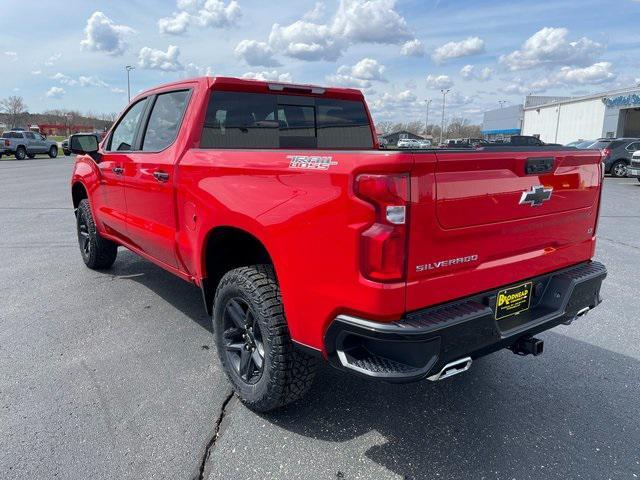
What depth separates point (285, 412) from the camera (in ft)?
9.66

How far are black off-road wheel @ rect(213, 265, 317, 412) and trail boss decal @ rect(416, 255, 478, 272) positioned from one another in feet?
2.75

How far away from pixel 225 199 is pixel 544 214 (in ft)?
5.86

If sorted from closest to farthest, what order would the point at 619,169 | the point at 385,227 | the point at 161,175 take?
the point at 385,227
the point at 161,175
the point at 619,169

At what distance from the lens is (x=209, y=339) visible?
3.95 metres

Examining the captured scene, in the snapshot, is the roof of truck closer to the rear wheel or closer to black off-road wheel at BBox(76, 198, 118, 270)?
black off-road wheel at BBox(76, 198, 118, 270)

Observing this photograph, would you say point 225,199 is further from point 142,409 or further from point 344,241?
point 142,409

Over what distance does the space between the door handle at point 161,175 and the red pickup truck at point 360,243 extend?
0.02m

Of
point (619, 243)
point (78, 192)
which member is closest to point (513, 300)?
point (78, 192)

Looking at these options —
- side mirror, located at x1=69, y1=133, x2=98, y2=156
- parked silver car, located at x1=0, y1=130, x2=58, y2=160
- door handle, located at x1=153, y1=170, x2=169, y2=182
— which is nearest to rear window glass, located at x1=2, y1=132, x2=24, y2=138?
parked silver car, located at x1=0, y1=130, x2=58, y2=160

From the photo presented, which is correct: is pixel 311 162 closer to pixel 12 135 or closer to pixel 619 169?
pixel 619 169

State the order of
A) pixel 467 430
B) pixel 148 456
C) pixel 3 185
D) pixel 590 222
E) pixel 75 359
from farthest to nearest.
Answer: pixel 3 185 < pixel 75 359 < pixel 590 222 < pixel 467 430 < pixel 148 456

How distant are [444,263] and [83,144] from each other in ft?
13.5

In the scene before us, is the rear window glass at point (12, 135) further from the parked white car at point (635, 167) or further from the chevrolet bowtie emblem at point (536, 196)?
the chevrolet bowtie emblem at point (536, 196)

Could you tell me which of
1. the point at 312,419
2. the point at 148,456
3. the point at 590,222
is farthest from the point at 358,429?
the point at 590,222
